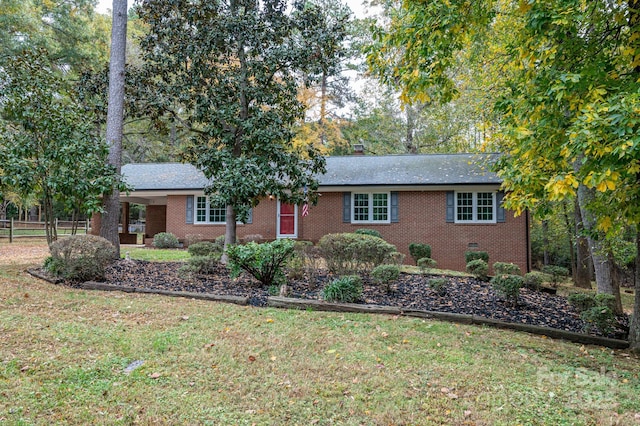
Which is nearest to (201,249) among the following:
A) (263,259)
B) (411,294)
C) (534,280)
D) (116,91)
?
(263,259)

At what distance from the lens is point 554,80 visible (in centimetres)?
454

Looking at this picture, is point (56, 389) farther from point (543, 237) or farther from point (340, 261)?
point (543, 237)

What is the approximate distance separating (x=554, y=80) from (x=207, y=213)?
14.0m

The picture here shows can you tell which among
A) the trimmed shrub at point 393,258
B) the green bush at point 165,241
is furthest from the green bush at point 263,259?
the green bush at point 165,241

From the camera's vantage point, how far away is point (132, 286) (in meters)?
6.93

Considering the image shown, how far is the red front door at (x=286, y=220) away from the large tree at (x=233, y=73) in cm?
560

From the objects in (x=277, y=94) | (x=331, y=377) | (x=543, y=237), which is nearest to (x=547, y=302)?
(x=331, y=377)

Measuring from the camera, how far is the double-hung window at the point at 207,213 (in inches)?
640

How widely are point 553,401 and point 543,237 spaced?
18706mm

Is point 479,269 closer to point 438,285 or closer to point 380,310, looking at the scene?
point 438,285

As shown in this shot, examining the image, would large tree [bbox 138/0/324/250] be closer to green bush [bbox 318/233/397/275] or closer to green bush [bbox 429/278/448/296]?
green bush [bbox 318/233/397/275]

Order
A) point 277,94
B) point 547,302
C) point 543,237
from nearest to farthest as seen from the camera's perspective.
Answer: point 547,302, point 277,94, point 543,237

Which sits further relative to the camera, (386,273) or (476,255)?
(476,255)

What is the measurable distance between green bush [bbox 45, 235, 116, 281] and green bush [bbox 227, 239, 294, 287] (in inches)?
90.8
